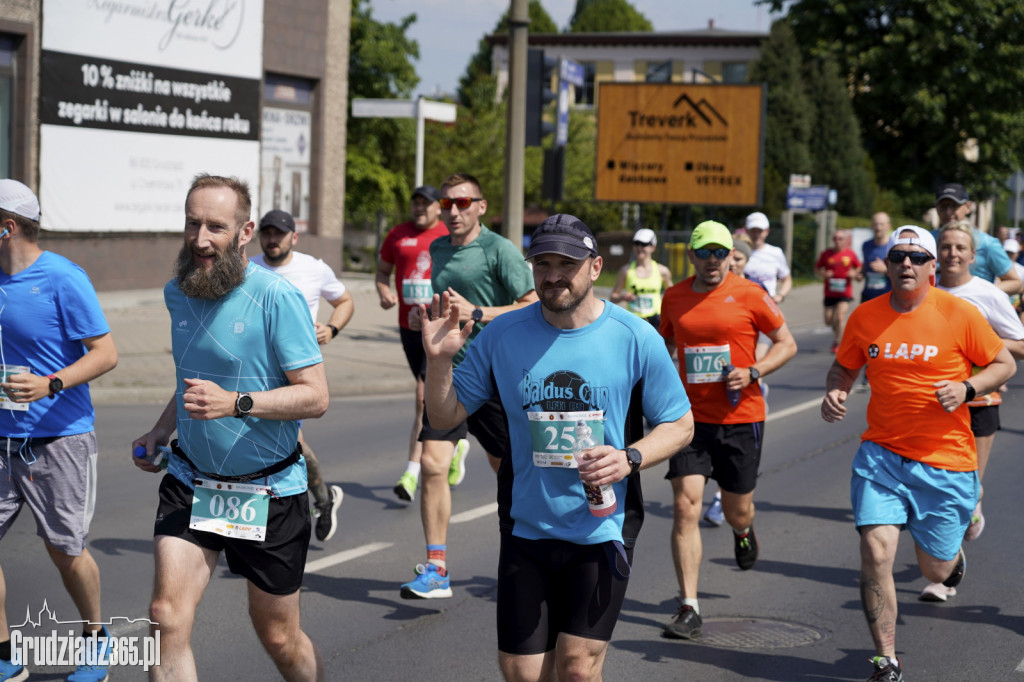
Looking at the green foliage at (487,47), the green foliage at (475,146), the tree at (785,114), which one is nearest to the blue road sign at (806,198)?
the green foliage at (475,146)

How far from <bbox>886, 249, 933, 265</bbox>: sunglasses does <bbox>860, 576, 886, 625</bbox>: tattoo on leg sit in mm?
1365

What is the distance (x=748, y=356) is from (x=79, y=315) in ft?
10.8

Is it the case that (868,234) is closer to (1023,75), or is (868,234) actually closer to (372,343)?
(1023,75)

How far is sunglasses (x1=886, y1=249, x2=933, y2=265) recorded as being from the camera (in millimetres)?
5559

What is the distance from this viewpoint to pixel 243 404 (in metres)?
4.05

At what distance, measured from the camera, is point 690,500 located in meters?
6.31

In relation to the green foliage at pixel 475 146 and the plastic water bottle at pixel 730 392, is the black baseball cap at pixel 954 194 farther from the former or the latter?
the green foliage at pixel 475 146

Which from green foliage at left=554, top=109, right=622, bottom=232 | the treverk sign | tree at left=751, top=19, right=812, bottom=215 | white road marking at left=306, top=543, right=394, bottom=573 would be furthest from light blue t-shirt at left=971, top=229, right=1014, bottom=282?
tree at left=751, top=19, right=812, bottom=215

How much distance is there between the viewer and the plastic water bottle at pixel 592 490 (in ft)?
12.6

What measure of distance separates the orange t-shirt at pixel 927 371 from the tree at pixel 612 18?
9733 cm

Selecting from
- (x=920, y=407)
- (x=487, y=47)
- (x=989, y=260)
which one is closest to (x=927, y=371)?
(x=920, y=407)

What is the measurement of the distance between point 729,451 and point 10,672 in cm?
347

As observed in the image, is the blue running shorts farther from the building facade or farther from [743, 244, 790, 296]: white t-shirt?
the building facade

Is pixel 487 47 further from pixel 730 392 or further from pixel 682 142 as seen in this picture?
pixel 730 392
